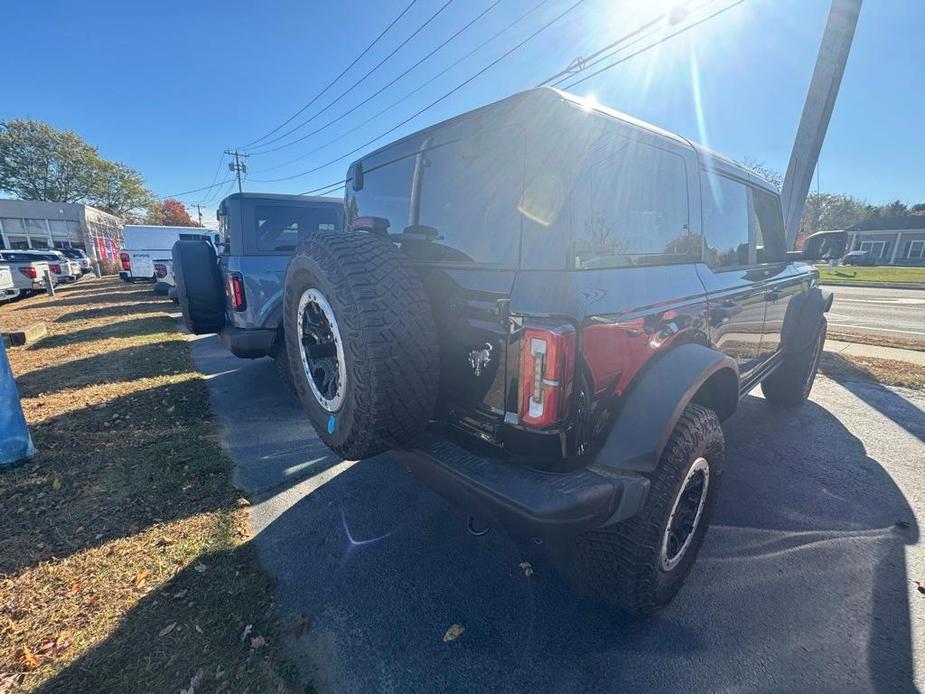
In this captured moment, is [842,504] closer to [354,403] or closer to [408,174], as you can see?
[354,403]

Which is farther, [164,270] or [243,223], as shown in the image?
[164,270]

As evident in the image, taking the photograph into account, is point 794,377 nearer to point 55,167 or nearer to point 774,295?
point 774,295

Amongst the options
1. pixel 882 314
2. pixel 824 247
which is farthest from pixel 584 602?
pixel 882 314

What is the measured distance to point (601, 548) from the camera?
1823 mm

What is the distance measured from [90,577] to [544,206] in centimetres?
301

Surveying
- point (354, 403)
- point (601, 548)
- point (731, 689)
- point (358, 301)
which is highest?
point (358, 301)

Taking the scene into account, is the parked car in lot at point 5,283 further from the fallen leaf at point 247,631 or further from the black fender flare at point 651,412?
the black fender flare at point 651,412

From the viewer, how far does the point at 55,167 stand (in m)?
Answer: 45.3

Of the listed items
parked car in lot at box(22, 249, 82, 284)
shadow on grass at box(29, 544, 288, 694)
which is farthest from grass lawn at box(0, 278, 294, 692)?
parked car in lot at box(22, 249, 82, 284)

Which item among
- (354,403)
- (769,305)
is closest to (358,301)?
(354,403)

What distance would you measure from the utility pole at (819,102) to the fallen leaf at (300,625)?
8264mm

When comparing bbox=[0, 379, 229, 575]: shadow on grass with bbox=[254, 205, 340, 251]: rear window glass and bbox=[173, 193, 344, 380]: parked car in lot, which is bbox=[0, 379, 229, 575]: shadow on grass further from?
bbox=[254, 205, 340, 251]: rear window glass

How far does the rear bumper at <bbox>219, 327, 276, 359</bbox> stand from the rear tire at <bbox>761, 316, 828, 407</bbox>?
533 cm

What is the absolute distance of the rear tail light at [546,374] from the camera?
1465 millimetres
